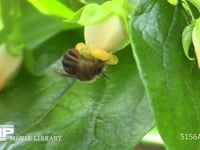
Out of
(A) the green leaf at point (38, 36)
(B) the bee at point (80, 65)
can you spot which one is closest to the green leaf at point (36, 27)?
(A) the green leaf at point (38, 36)

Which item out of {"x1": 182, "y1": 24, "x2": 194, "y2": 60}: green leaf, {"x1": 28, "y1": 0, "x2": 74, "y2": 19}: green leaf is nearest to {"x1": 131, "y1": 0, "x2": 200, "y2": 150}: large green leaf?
{"x1": 182, "y1": 24, "x2": 194, "y2": 60}: green leaf

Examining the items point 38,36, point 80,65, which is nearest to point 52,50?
point 38,36

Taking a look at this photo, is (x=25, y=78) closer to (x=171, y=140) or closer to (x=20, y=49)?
(x=20, y=49)

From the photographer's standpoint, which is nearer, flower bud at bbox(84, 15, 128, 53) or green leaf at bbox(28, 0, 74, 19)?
flower bud at bbox(84, 15, 128, 53)

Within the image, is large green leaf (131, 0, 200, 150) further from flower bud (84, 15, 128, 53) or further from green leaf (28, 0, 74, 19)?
green leaf (28, 0, 74, 19)

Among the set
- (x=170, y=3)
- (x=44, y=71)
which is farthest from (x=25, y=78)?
(x=170, y=3)

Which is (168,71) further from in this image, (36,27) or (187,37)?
(36,27)

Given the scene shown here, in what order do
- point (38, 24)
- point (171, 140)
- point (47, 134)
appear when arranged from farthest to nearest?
point (38, 24) → point (47, 134) → point (171, 140)
